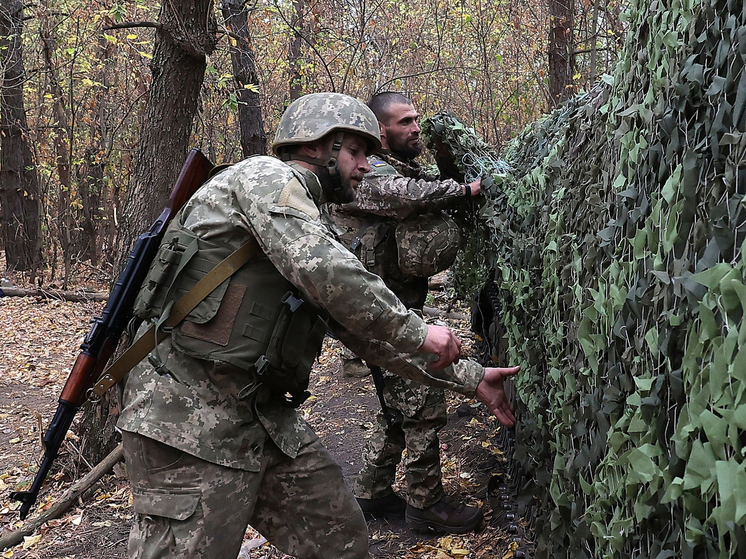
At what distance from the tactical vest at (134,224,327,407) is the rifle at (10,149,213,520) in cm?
16

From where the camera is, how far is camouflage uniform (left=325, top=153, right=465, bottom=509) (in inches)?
175

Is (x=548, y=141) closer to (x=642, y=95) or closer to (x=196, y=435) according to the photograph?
(x=642, y=95)

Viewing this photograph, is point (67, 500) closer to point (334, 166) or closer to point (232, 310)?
point (232, 310)

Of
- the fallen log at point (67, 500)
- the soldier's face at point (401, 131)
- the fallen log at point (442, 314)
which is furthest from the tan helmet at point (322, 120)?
the fallen log at point (442, 314)

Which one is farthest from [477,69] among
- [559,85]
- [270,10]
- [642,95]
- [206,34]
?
[642,95]

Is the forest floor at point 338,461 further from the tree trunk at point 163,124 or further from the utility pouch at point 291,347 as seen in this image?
the utility pouch at point 291,347

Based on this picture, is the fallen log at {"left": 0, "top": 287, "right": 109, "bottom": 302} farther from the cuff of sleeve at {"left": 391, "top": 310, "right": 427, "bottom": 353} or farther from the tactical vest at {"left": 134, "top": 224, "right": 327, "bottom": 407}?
the cuff of sleeve at {"left": 391, "top": 310, "right": 427, "bottom": 353}

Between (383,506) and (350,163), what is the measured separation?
264cm

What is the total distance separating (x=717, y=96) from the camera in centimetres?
135

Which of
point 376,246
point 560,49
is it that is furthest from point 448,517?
point 560,49

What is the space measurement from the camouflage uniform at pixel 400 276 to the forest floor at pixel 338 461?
13.3 inches

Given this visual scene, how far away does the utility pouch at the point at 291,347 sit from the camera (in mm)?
2783

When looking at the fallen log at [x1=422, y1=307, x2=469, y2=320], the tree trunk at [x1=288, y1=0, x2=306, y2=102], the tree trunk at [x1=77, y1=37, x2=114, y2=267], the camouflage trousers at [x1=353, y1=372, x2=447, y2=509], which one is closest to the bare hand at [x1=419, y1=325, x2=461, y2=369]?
the camouflage trousers at [x1=353, y1=372, x2=447, y2=509]

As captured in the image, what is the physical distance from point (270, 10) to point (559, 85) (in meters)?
5.36
